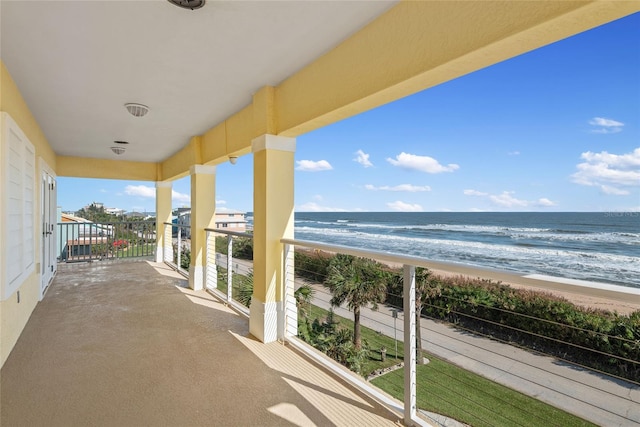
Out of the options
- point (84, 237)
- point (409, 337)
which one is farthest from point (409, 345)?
point (84, 237)

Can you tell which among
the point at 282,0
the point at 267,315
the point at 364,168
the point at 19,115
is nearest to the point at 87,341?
the point at 267,315

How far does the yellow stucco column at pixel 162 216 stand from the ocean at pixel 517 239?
1088cm

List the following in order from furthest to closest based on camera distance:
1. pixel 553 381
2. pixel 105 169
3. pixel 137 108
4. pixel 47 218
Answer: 1. pixel 553 381
2. pixel 105 169
3. pixel 47 218
4. pixel 137 108

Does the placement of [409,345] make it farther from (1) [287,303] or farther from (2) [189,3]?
(2) [189,3]

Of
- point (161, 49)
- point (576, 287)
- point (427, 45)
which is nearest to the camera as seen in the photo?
point (576, 287)

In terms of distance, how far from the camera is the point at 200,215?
5328 mm

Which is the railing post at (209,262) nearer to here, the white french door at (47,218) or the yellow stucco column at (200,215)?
the yellow stucco column at (200,215)

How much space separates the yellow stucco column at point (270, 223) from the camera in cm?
319

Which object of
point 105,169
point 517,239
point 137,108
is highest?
point 137,108

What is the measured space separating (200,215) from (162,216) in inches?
131

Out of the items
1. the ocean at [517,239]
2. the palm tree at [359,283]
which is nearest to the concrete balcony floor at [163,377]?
the palm tree at [359,283]

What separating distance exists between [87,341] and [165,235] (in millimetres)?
5100

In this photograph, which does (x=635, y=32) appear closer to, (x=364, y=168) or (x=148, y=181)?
(x=364, y=168)

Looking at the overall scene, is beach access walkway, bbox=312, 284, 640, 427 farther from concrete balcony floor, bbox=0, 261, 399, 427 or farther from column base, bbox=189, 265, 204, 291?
concrete balcony floor, bbox=0, 261, 399, 427
